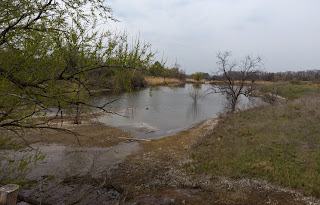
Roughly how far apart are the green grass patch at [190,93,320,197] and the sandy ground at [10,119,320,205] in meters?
0.49

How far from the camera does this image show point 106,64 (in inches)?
203

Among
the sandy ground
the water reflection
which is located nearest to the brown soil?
the sandy ground

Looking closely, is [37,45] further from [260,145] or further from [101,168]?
[260,145]

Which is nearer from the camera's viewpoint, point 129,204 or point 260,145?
point 129,204

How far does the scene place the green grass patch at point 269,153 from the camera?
7586mm

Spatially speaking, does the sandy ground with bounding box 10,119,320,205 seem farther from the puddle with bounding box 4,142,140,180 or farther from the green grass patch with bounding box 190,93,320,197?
the green grass patch with bounding box 190,93,320,197

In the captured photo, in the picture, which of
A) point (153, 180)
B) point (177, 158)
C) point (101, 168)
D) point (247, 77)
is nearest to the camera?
point (153, 180)

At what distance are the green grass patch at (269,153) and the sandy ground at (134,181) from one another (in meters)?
0.49

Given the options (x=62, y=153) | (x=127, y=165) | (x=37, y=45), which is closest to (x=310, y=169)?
(x=127, y=165)

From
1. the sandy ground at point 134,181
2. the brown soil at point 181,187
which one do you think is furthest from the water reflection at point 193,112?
the brown soil at point 181,187

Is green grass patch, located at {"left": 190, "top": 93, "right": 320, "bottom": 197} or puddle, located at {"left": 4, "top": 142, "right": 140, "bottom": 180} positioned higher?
green grass patch, located at {"left": 190, "top": 93, "right": 320, "bottom": 197}

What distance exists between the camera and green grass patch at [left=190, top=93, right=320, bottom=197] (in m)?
7.59

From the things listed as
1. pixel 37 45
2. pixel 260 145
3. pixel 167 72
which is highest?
pixel 37 45

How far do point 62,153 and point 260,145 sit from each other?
968cm
